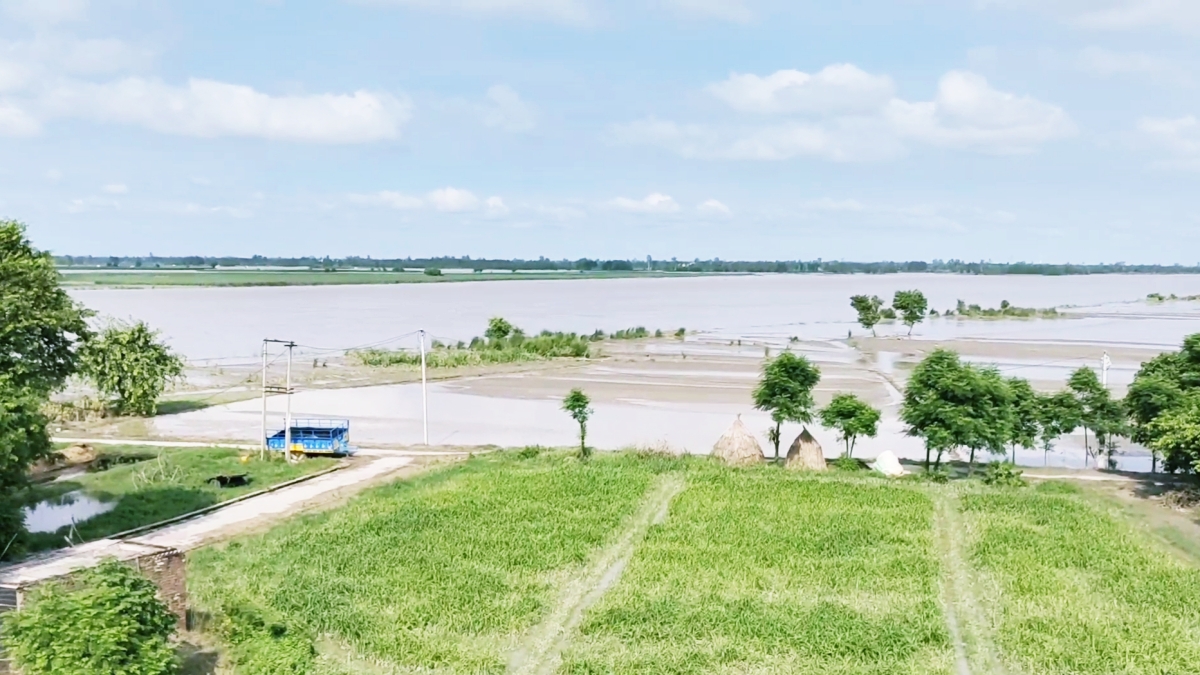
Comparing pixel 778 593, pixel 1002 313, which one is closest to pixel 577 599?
pixel 778 593

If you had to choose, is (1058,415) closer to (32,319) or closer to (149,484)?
(149,484)

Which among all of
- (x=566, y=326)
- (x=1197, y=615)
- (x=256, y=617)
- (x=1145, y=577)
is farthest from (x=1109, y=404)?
(x=566, y=326)

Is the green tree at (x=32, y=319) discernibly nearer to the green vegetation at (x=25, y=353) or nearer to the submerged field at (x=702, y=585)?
the green vegetation at (x=25, y=353)

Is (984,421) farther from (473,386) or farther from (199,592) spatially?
(473,386)

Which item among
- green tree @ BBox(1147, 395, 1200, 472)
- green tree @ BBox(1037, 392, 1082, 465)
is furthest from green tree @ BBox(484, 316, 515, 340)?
green tree @ BBox(1147, 395, 1200, 472)

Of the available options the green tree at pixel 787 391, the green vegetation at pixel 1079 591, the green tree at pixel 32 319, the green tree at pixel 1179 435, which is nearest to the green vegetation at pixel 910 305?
the green tree at pixel 787 391
